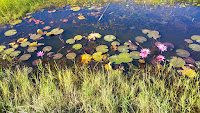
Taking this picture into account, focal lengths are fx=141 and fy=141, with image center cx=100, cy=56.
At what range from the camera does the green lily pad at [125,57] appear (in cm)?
245

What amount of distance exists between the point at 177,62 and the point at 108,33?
1.59 meters

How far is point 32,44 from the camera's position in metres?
2.98

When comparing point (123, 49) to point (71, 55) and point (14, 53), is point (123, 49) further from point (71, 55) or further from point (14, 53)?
point (14, 53)

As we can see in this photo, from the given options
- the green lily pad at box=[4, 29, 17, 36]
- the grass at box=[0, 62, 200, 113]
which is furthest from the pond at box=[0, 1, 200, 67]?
the grass at box=[0, 62, 200, 113]

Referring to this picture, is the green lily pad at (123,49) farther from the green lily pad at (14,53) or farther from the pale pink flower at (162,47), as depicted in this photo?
the green lily pad at (14,53)

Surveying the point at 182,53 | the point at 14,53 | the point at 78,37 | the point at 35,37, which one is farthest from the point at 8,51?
the point at 182,53

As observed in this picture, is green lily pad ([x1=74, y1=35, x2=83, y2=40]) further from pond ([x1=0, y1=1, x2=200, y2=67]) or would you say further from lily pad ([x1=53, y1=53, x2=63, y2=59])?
lily pad ([x1=53, y1=53, x2=63, y2=59])

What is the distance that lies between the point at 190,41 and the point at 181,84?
1315 millimetres

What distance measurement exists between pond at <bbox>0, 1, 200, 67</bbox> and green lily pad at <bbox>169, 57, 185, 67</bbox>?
0.08 metres

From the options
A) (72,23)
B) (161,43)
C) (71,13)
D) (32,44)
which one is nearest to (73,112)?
(32,44)

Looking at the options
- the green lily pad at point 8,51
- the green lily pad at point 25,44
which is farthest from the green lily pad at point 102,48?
the green lily pad at point 8,51

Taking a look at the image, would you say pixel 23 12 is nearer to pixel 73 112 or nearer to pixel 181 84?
pixel 73 112

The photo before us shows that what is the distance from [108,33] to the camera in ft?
10.9

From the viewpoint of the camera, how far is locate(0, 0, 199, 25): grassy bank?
13.5 ft
